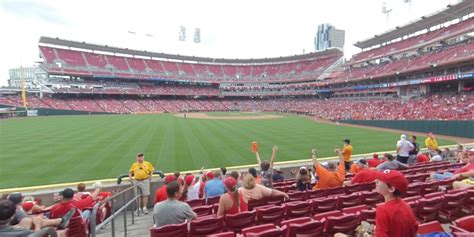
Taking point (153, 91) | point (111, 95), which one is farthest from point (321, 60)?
point (111, 95)

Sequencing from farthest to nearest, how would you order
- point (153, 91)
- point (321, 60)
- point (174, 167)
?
point (321, 60) < point (153, 91) < point (174, 167)

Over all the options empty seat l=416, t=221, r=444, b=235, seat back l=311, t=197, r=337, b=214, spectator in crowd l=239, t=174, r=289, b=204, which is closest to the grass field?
spectator in crowd l=239, t=174, r=289, b=204

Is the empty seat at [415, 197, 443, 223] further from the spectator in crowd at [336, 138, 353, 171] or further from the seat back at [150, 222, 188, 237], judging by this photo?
the spectator in crowd at [336, 138, 353, 171]

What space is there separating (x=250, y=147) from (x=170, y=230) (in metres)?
14.4

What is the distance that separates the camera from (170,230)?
3.80 m

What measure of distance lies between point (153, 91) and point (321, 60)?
5037cm

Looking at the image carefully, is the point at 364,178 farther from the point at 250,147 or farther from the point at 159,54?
the point at 159,54

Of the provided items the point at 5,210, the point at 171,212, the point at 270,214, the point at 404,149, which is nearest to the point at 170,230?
the point at 171,212

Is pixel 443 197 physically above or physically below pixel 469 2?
below

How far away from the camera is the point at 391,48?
51.6 meters

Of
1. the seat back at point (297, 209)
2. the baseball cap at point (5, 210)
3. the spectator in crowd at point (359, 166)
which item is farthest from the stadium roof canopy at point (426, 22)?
the baseball cap at point (5, 210)

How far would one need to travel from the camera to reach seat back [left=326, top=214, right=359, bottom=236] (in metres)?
4.03

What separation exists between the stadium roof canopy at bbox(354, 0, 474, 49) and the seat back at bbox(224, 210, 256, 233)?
157 ft

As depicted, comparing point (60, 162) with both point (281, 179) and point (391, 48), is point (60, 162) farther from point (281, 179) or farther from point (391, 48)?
point (391, 48)
